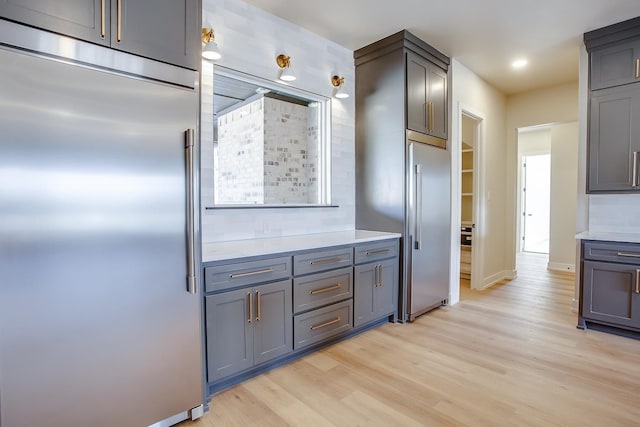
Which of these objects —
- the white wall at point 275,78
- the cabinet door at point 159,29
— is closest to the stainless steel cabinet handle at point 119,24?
the cabinet door at point 159,29

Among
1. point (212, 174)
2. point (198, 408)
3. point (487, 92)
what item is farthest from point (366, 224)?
point (487, 92)

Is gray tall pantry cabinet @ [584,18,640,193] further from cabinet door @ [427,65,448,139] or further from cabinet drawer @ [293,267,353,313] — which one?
cabinet drawer @ [293,267,353,313]

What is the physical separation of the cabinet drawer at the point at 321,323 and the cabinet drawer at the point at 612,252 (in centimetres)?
220

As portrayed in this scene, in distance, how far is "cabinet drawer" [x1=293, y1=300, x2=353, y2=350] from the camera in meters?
2.47

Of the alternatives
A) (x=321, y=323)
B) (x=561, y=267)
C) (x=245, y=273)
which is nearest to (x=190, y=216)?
(x=245, y=273)

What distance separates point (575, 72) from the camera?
4.23 metres

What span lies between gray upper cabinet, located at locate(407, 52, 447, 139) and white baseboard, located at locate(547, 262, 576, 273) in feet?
12.2

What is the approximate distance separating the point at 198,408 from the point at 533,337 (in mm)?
2749

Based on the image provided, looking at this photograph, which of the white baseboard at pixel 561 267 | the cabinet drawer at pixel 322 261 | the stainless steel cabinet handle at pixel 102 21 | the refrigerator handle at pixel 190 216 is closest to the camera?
the stainless steel cabinet handle at pixel 102 21

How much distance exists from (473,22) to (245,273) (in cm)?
294

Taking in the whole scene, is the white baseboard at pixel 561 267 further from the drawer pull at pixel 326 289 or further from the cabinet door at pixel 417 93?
the drawer pull at pixel 326 289

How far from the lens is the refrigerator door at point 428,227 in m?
3.26

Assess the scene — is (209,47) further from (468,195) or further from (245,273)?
(468,195)

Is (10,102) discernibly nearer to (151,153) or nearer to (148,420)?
(151,153)
